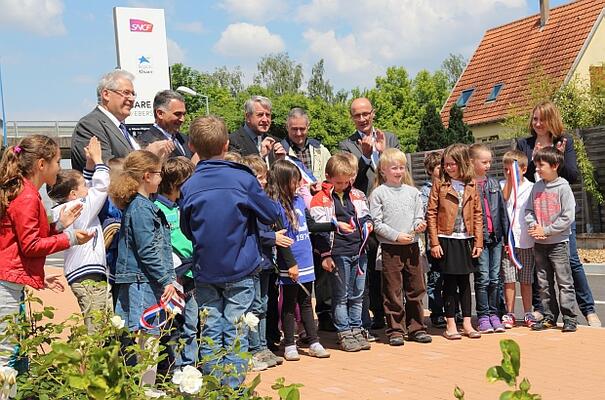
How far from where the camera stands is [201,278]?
556 cm

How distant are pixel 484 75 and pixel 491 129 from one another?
374 cm

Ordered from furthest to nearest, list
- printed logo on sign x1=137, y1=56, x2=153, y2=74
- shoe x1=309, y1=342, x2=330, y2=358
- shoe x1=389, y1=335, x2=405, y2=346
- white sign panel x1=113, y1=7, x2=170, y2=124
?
printed logo on sign x1=137, y1=56, x2=153, y2=74
white sign panel x1=113, y1=7, x2=170, y2=124
shoe x1=389, y1=335, x2=405, y2=346
shoe x1=309, y1=342, x2=330, y2=358

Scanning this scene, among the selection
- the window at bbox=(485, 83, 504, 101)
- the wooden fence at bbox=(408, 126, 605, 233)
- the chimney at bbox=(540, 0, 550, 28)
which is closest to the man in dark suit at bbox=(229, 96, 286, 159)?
the wooden fence at bbox=(408, 126, 605, 233)

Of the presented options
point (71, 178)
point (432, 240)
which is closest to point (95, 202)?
point (71, 178)

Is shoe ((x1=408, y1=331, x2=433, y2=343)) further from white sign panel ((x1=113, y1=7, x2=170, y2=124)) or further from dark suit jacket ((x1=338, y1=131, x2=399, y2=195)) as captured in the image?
white sign panel ((x1=113, y1=7, x2=170, y2=124))

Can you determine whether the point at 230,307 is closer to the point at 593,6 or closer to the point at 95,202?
the point at 95,202

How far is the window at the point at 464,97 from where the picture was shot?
40.0 metres

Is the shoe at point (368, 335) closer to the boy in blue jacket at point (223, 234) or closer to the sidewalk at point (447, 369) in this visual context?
the sidewalk at point (447, 369)

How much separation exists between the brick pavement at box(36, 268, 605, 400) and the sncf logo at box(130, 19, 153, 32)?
31.0m

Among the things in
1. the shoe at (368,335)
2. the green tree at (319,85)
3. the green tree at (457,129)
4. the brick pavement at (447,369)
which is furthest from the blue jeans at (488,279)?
the green tree at (319,85)

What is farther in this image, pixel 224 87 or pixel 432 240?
pixel 224 87

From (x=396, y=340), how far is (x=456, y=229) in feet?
3.98

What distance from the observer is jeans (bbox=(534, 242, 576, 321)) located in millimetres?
7887

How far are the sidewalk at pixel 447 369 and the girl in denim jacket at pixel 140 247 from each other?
1.13 meters
